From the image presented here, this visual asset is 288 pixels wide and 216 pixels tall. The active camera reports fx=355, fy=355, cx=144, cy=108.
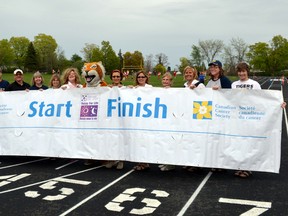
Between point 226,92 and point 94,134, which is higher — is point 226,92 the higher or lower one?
the higher one

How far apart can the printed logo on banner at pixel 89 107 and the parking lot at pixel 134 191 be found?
1.01 m

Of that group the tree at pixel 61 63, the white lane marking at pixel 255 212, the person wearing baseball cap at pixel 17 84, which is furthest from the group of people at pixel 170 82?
the tree at pixel 61 63

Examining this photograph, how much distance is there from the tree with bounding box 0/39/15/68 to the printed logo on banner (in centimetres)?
9389

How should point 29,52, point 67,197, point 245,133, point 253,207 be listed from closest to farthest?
point 253,207 < point 67,197 < point 245,133 < point 29,52

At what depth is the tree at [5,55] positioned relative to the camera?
306 ft

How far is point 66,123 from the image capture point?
7.04 m

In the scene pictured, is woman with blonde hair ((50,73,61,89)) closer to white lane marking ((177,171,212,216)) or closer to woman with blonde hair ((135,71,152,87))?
woman with blonde hair ((135,71,152,87))

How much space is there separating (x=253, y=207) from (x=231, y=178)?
1301 mm

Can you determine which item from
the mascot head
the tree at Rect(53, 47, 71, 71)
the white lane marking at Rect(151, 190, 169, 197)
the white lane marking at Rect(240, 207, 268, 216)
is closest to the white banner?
the mascot head

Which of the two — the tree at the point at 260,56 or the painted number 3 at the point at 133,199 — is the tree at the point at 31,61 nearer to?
the tree at the point at 260,56

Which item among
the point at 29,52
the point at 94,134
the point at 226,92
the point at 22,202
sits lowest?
the point at 22,202

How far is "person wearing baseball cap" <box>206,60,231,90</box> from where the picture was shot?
6.34 metres

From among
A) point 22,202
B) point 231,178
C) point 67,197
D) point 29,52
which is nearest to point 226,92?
point 231,178

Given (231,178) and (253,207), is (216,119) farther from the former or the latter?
(253,207)
